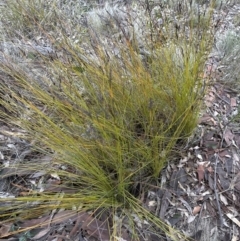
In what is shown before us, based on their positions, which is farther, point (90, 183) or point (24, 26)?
point (24, 26)

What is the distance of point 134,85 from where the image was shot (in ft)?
5.71

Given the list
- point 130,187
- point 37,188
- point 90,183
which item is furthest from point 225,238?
point 37,188

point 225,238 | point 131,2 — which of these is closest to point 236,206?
point 225,238

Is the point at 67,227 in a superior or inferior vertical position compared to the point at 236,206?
superior

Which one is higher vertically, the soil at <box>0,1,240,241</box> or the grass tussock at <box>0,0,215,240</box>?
the grass tussock at <box>0,0,215,240</box>

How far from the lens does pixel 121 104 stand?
1.73 meters

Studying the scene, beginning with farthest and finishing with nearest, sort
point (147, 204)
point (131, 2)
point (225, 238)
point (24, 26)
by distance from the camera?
point (131, 2), point (24, 26), point (147, 204), point (225, 238)

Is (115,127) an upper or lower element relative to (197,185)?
upper

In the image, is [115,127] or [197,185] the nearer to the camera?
[115,127]

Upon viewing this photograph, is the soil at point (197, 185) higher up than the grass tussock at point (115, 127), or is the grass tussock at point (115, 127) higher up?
the grass tussock at point (115, 127)

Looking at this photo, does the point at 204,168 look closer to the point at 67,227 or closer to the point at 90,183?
the point at 90,183

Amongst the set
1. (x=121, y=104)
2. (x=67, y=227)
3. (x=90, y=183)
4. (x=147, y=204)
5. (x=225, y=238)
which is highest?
(x=121, y=104)

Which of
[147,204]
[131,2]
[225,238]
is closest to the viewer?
[225,238]

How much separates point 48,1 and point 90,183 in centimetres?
257
